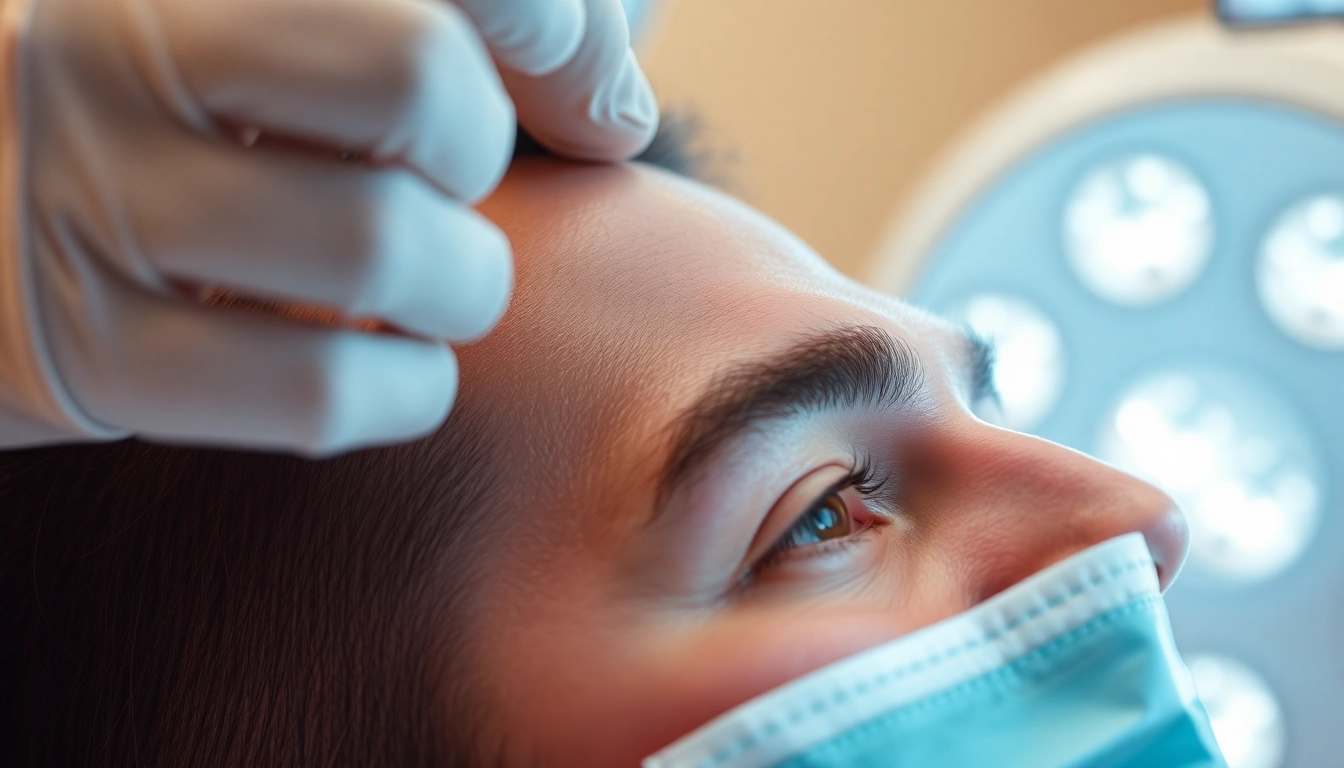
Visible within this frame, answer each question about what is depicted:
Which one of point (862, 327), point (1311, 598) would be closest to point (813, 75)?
point (1311, 598)

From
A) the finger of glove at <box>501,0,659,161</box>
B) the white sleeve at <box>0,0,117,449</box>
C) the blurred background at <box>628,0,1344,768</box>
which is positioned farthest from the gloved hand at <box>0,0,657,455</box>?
the blurred background at <box>628,0,1344,768</box>

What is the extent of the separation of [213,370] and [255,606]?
30 cm

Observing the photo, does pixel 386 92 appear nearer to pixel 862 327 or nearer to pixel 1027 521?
pixel 862 327

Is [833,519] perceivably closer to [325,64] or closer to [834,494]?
[834,494]

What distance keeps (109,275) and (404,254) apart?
132 millimetres

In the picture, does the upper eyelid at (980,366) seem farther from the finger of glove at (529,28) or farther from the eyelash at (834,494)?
the finger of glove at (529,28)

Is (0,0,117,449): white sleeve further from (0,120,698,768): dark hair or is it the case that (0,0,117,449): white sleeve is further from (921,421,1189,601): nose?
(921,421,1189,601): nose

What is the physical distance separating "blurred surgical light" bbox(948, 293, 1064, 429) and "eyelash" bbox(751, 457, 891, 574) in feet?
3.50

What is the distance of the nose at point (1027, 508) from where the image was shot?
73 cm

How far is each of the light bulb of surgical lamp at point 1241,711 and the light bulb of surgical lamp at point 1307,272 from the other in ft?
1.73

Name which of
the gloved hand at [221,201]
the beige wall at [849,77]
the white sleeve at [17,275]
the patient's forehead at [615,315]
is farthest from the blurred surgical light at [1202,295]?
the white sleeve at [17,275]

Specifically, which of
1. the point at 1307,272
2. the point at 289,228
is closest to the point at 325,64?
the point at 289,228

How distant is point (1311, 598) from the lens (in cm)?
163

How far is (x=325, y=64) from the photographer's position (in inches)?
17.9
